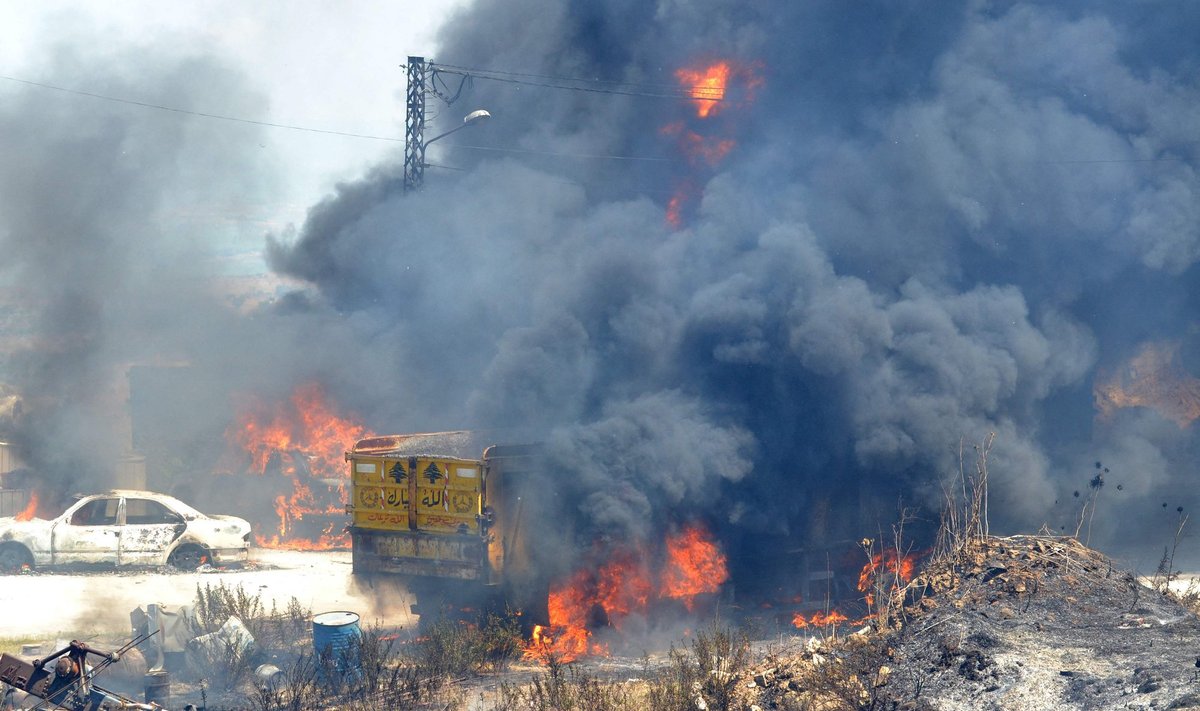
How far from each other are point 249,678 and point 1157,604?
377 inches

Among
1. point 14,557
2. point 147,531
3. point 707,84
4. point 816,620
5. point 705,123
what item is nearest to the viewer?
point 816,620

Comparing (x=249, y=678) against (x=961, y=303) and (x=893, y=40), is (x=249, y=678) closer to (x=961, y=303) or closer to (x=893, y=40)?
(x=961, y=303)

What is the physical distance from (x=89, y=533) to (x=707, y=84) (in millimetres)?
17917

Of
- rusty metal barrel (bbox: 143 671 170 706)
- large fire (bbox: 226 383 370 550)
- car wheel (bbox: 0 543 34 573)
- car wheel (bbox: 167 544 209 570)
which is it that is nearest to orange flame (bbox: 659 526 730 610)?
rusty metal barrel (bbox: 143 671 170 706)

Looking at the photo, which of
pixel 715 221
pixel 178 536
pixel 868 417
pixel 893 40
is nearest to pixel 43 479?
pixel 178 536

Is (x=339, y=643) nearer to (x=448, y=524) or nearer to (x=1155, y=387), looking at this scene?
(x=448, y=524)

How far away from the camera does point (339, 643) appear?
10781 millimetres

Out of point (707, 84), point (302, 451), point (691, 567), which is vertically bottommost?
point (691, 567)

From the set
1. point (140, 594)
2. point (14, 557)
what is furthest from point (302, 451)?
point (140, 594)

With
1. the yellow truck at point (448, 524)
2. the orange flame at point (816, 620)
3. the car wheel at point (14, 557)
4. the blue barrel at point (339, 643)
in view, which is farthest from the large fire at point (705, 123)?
the blue barrel at point (339, 643)

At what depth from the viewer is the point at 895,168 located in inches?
782

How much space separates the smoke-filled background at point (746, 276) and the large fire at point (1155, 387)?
9 centimetres

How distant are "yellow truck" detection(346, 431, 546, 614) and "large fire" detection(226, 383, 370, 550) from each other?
329 inches

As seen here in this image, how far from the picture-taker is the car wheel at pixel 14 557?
16.3 meters
